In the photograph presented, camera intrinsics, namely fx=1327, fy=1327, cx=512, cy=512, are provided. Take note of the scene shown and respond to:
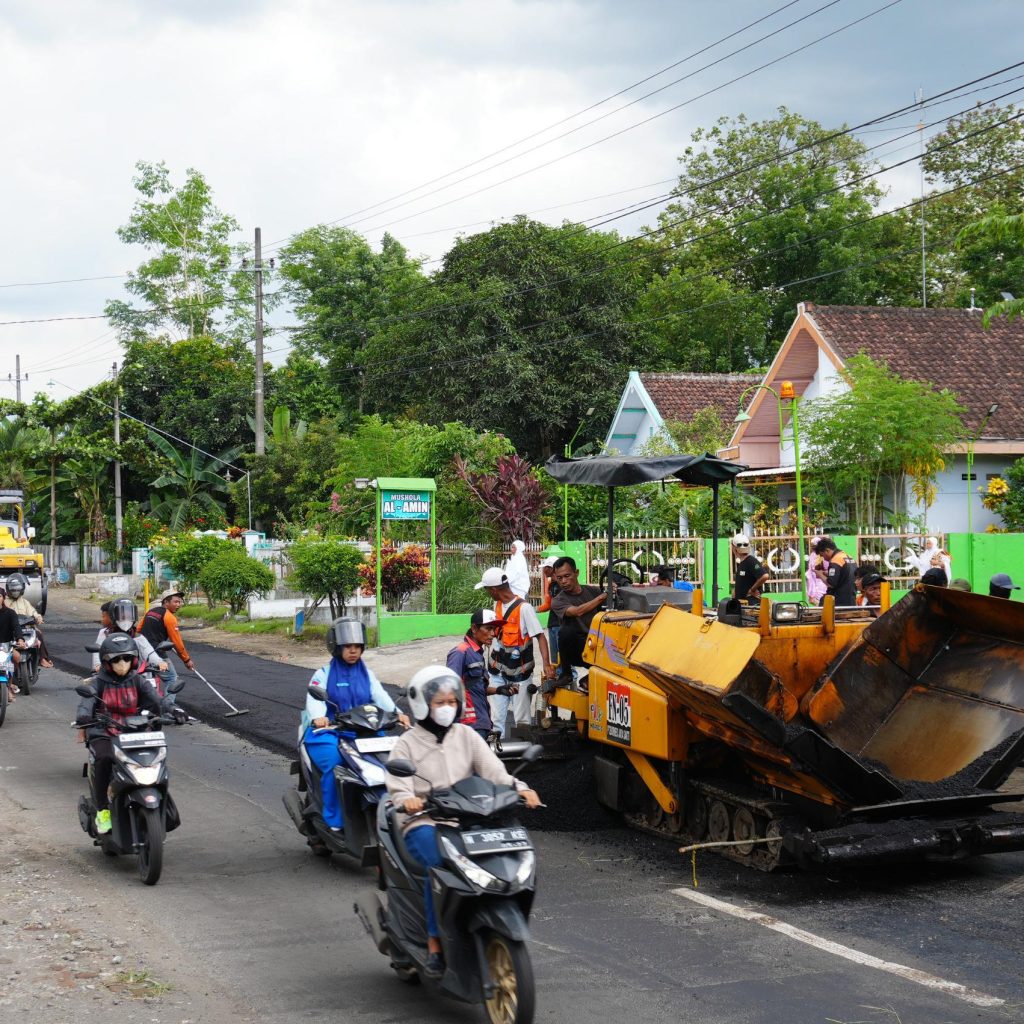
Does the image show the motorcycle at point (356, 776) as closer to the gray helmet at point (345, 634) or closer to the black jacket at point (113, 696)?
the gray helmet at point (345, 634)

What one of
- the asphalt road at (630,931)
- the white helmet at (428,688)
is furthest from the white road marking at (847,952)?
the white helmet at (428,688)

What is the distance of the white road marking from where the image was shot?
5867mm

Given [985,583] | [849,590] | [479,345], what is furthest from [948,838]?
[479,345]

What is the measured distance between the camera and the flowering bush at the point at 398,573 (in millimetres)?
22812

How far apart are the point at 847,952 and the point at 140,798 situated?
421 centimetres

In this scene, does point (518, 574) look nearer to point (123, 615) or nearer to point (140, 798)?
point (123, 615)

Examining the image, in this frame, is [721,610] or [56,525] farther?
[56,525]

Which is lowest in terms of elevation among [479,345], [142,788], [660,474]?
[142,788]

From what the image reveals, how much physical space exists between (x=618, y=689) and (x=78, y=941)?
394 centimetres

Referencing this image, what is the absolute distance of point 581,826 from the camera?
9586 mm

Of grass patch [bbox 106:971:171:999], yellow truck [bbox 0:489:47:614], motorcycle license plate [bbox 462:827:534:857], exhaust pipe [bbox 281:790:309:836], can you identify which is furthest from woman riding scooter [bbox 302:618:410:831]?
yellow truck [bbox 0:489:47:614]

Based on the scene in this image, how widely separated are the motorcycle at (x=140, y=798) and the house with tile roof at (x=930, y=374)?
17.4m

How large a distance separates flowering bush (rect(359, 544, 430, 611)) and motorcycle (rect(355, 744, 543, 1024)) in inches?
670

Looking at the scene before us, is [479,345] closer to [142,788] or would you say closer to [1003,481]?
[1003,481]
